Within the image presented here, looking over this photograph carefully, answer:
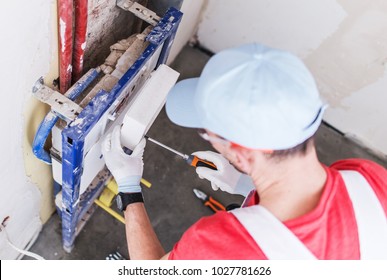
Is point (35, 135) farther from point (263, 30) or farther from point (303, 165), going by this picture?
point (263, 30)

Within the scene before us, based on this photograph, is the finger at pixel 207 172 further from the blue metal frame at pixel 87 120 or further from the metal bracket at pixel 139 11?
the metal bracket at pixel 139 11

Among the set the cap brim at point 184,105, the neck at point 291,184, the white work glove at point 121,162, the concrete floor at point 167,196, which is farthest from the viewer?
the concrete floor at point 167,196

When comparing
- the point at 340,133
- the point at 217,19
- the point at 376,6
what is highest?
the point at 376,6

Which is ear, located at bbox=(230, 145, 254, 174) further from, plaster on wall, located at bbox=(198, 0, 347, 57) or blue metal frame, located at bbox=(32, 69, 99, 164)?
plaster on wall, located at bbox=(198, 0, 347, 57)

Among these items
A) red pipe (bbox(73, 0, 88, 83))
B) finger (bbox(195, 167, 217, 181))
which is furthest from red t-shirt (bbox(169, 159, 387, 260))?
red pipe (bbox(73, 0, 88, 83))

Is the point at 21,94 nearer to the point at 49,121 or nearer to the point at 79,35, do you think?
the point at 49,121

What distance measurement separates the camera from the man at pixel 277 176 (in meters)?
0.99

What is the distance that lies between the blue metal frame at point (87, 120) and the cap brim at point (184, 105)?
0.61 ft

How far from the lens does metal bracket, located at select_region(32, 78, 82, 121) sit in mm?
1245

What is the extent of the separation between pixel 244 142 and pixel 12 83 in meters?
0.64

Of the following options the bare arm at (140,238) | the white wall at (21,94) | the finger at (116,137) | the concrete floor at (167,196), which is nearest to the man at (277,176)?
the bare arm at (140,238)

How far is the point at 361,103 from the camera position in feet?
8.53

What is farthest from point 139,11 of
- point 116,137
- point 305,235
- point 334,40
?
point 334,40

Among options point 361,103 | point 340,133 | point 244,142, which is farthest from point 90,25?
point 340,133
